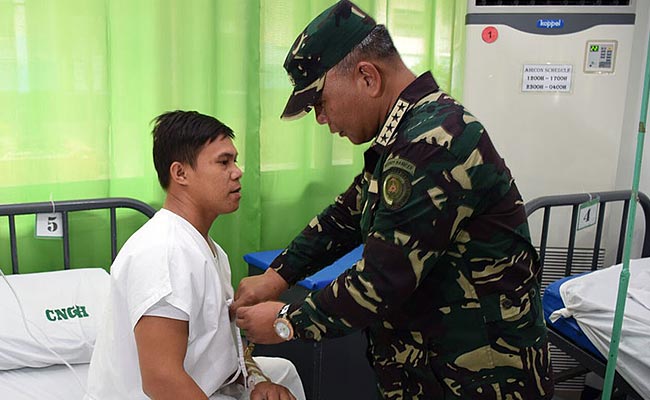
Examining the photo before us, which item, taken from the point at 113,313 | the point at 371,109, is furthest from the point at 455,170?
the point at 113,313

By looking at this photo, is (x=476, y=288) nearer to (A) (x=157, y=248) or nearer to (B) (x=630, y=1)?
(A) (x=157, y=248)

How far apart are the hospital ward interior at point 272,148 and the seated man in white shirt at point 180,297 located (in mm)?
182

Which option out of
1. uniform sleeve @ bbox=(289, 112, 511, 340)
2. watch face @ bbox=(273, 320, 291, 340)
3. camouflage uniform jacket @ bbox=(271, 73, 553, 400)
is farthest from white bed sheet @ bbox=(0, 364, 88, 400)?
uniform sleeve @ bbox=(289, 112, 511, 340)

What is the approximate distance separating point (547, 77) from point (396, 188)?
6.53 ft

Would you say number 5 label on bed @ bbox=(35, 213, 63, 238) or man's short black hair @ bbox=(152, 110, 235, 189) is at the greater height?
man's short black hair @ bbox=(152, 110, 235, 189)

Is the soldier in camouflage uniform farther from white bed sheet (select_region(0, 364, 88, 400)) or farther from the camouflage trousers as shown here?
white bed sheet (select_region(0, 364, 88, 400))

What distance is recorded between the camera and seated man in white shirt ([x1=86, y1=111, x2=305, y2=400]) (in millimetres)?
1354

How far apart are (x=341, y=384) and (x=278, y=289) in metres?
0.89

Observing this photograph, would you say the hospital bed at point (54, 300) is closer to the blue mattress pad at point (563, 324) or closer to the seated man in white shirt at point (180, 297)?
the seated man in white shirt at point (180, 297)

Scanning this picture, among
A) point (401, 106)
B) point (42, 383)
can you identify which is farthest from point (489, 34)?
point (42, 383)

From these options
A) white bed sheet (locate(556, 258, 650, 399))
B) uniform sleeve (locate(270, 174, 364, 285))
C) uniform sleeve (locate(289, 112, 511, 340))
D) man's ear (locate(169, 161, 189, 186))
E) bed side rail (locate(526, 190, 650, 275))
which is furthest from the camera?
bed side rail (locate(526, 190, 650, 275))

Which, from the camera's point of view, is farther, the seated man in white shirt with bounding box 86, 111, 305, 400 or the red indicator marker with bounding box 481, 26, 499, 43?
the red indicator marker with bounding box 481, 26, 499, 43

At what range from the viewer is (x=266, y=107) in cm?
267

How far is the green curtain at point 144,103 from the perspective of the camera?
215 cm
